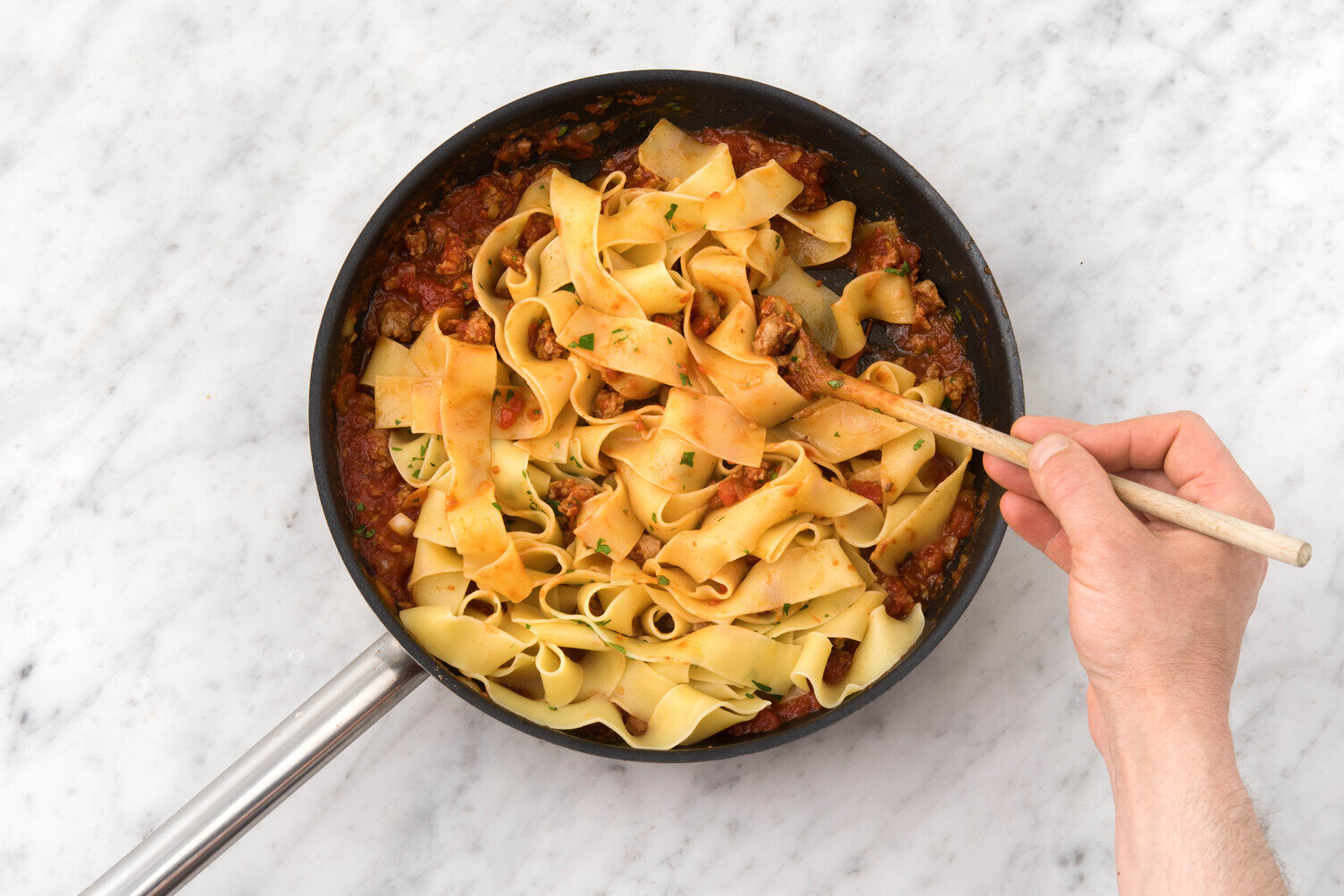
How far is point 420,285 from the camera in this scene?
354 centimetres

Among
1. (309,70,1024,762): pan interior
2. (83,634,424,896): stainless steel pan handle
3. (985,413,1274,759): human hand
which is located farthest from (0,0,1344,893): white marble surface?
(985,413,1274,759): human hand

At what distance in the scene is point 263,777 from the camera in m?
2.89

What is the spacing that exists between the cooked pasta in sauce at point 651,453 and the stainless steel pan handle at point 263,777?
227 mm

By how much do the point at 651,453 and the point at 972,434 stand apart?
1095 millimetres

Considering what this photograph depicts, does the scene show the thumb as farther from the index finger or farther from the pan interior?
the pan interior

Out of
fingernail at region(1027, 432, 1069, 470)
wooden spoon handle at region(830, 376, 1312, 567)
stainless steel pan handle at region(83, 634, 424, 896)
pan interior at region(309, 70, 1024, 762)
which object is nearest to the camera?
wooden spoon handle at region(830, 376, 1312, 567)

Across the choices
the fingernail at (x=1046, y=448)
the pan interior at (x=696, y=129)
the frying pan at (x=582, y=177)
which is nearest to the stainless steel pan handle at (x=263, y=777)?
the frying pan at (x=582, y=177)

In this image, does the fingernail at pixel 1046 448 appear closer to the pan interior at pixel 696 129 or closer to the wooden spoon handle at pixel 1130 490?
the wooden spoon handle at pixel 1130 490

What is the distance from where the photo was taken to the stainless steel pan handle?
2.82m

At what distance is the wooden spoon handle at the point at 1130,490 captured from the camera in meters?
2.39

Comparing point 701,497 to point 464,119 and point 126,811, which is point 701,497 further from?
point 126,811

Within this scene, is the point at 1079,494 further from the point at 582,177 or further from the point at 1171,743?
the point at 582,177

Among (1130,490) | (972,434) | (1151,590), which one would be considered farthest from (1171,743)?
(972,434)

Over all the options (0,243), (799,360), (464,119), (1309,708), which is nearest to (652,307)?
(799,360)
